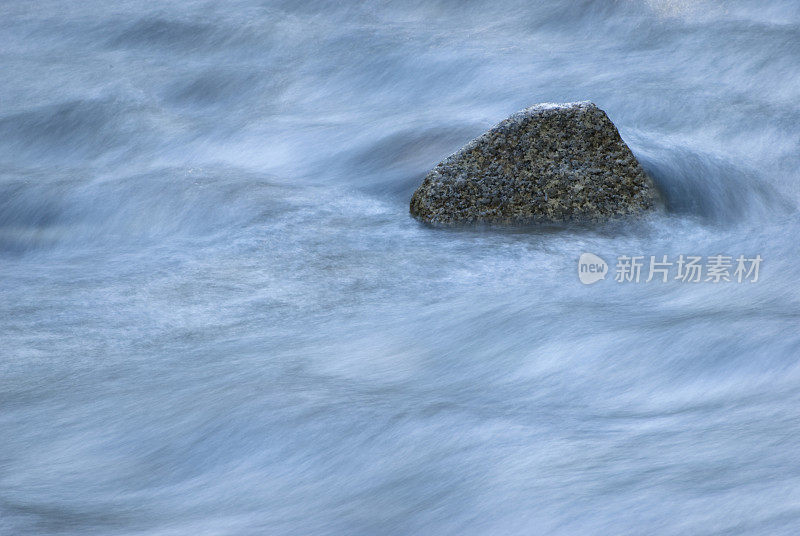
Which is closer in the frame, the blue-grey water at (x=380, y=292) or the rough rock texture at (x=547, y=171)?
the blue-grey water at (x=380, y=292)

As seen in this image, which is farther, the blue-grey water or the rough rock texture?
the rough rock texture

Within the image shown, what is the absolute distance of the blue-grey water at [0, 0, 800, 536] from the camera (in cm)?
338

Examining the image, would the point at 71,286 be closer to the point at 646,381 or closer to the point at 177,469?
the point at 177,469

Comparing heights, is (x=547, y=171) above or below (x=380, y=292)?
above

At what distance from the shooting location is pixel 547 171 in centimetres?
610

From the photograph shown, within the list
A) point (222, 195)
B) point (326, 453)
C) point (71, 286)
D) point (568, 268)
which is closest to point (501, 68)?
point (222, 195)

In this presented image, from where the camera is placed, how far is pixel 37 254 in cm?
663

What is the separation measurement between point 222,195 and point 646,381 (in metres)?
3.64

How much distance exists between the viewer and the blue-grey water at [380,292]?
11.1 feet

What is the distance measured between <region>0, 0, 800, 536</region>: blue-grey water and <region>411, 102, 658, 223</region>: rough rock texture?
0.21 meters

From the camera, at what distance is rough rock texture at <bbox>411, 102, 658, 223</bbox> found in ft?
20.0

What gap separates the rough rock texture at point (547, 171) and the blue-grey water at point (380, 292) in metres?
0.21

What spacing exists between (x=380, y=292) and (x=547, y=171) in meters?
1.36

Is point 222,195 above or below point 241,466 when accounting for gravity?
above
